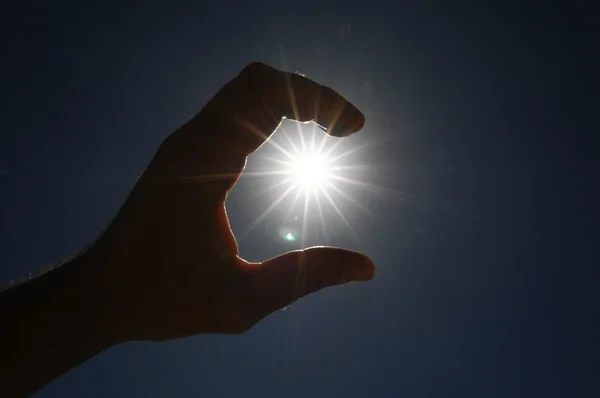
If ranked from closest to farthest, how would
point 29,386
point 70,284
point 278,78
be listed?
point 29,386 < point 70,284 < point 278,78

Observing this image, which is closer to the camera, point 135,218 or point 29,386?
point 29,386

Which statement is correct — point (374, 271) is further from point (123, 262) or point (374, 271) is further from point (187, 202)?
point (123, 262)

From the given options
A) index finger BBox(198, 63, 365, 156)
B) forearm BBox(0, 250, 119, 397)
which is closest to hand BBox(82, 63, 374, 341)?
index finger BBox(198, 63, 365, 156)

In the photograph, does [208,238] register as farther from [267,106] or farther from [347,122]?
[347,122]

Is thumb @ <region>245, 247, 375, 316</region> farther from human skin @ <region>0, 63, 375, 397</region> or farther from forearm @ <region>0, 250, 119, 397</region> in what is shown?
forearm @ <region>0, 250, 119, 397</region>

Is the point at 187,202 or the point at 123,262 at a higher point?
the point at 187,202

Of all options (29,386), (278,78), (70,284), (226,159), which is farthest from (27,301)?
(278,78)

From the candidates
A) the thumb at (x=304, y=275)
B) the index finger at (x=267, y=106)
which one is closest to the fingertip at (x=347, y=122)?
the index finger at (x=267, y=106)

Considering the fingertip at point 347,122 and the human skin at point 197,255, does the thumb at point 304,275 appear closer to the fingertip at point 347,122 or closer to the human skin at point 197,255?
the human skin at point 197,255

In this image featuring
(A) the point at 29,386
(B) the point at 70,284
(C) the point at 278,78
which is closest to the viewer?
(A) the point at 29,386
